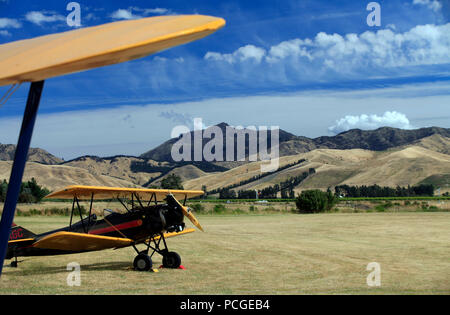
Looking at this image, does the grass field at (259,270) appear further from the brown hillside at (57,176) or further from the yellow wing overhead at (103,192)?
the brown hillside at (57,176)

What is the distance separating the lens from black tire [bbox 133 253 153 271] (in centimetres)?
1178

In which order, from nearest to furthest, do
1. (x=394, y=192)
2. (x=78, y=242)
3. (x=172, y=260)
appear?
(x=78, y=242)
(x=172, y=260)
(x=394, y=192)

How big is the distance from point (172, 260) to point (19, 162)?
9398 mm

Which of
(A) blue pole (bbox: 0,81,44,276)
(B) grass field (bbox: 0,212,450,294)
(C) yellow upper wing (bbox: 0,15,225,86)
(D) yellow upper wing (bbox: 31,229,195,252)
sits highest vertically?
(C) yellow upper wing (bbox: 0,15,225,86)

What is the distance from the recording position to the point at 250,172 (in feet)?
652

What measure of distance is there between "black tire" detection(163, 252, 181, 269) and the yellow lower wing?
1052 millimetres

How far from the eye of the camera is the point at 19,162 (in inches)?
127

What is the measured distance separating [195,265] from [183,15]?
420 inches

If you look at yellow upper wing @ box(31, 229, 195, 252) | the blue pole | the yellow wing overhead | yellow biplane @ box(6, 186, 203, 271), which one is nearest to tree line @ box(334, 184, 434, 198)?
the yellow wing overhead

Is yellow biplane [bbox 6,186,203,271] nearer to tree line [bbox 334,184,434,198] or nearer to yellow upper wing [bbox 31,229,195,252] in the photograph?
yellow upper wing [bbox 31,229,195,252]

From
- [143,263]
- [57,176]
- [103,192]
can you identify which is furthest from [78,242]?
[57,176]

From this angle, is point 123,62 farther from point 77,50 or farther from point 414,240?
point 414,240

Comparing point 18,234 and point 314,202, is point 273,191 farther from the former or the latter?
point 18,234

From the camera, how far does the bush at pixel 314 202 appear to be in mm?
47719
